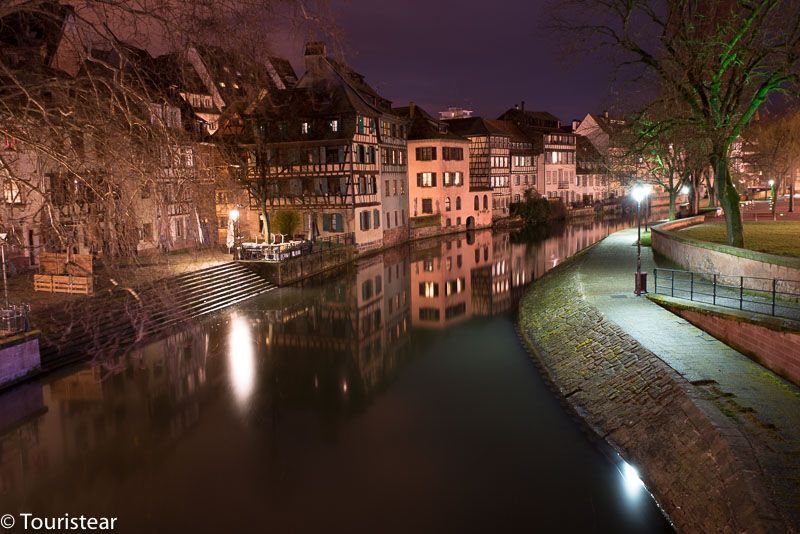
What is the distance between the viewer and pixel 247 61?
9.11 meters

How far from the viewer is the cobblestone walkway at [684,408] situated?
28.7ft

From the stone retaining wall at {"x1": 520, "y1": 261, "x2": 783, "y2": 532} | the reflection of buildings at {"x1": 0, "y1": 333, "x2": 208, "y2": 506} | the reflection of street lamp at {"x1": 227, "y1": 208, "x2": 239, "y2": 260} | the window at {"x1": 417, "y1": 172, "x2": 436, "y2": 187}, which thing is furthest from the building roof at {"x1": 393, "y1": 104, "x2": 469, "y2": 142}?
the reflection of buildings at {"x1": 0, "y1": 333, "x2": 208, "y2": 506}

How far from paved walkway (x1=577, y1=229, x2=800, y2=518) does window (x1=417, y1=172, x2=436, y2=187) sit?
110 ft

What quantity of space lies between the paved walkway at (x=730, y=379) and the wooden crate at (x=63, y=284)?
17.3 metres

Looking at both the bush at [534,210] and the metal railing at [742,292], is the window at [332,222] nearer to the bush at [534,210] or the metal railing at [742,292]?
the metal railing at [742,292]

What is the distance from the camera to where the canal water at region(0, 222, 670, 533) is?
1076 cm

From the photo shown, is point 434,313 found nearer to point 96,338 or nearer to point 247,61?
point 96,338

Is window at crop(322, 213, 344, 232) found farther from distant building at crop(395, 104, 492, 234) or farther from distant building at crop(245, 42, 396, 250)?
distant building at crop(395, 104, 492, 234)

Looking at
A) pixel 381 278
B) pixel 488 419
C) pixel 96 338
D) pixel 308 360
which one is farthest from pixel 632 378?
pixel 381 278

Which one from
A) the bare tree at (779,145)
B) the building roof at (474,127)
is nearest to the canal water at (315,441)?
the bare tree at (779,145)

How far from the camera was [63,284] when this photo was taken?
22531 millimetres

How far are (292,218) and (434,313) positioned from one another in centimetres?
1690

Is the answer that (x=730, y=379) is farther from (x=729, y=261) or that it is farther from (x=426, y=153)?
(x=426, y=153)

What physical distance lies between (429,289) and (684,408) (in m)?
21.1
